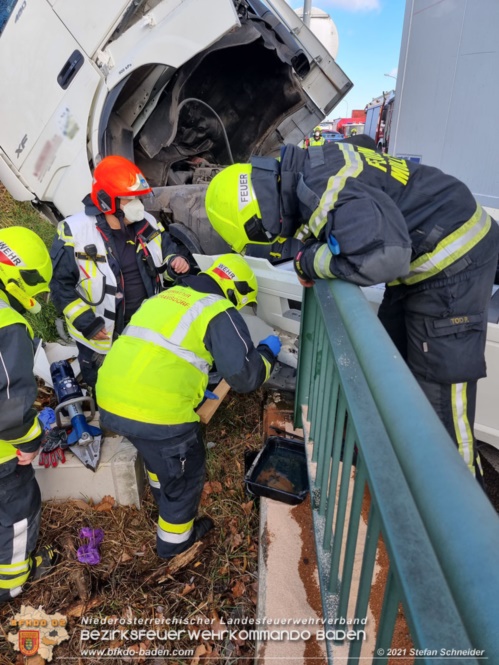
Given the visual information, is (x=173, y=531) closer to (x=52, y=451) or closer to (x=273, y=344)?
(x=52, y=451)

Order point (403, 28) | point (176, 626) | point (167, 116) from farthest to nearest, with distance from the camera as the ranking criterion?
point (167, 116)
point (403, 28)
point (176, 626)

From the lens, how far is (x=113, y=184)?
312 centimetres

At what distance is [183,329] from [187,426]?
555mm

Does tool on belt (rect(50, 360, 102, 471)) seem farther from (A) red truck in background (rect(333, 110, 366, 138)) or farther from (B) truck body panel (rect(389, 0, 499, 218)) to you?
(A) red truck in background (rect(333, 110, 366, 138))

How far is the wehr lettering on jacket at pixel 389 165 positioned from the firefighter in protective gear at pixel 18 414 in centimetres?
176

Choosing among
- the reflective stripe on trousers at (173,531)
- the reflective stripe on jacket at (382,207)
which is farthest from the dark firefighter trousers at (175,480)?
the reflective stripe on jacket at (382,207)

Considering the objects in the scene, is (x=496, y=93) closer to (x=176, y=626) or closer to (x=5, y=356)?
(x=5, y=356)

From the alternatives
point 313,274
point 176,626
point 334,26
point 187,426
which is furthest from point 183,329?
point 334,26

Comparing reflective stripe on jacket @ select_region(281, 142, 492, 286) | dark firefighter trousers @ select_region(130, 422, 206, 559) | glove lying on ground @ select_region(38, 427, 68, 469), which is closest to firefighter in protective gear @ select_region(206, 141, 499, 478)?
reflective stripe on jacket @ select_region(281, 142, 492, 286)

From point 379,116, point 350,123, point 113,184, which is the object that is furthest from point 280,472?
point 350,123

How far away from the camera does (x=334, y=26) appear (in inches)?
241

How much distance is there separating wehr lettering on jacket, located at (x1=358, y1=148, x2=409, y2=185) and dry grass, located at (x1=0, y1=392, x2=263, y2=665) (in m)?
2.07

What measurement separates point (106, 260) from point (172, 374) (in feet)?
4.83

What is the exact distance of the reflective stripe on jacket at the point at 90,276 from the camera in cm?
323
